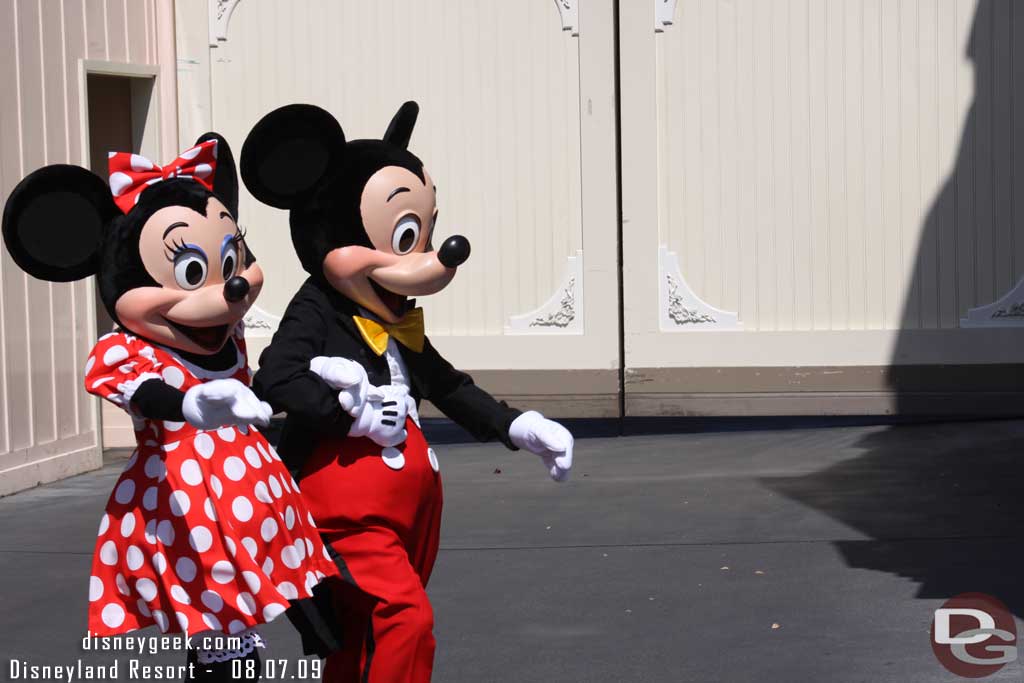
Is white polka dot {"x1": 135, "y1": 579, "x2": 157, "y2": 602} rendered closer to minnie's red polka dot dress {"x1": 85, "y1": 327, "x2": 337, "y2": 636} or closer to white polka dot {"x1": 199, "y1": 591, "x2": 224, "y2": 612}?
minnie's red polka dot dress {"x1": 85, "y1": 327, "x2": 337, "y2": 636}

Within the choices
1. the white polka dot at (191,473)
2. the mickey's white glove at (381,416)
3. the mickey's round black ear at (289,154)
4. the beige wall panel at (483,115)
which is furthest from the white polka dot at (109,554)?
the beige wall panel at (483,115)

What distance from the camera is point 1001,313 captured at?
8180 mm

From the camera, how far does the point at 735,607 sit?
5.12 metres

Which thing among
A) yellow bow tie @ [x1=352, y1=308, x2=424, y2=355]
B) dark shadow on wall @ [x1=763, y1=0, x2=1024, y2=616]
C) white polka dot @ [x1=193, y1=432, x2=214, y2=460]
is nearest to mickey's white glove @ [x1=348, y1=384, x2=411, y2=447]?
yellow bow tie @ [x1=352, y1=308, x2=424, y2=355]

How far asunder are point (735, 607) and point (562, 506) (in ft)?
6.27

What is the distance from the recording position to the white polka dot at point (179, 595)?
11.6ft

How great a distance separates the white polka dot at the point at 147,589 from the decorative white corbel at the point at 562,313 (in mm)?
5023

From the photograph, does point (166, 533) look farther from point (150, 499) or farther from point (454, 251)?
point (454, 251)

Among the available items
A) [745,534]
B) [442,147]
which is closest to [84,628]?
[745,534]

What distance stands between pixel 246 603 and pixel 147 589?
0.77 ft

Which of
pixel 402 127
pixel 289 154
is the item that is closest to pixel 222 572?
pixel 289 154

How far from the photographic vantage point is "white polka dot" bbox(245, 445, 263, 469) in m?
3.67

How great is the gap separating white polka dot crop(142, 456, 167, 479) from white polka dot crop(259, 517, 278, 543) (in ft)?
0.87

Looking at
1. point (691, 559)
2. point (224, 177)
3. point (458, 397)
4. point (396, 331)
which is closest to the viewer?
point (396, 331)
